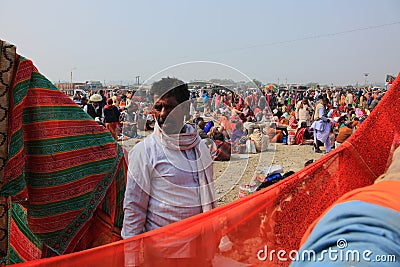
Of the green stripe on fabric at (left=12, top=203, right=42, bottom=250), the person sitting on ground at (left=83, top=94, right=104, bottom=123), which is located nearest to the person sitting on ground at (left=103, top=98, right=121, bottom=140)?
the person sitting on ground at (left=83, top=94, right=104, bottom=123)

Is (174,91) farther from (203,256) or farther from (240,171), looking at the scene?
(203,256)

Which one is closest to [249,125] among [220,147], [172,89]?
[220,147]

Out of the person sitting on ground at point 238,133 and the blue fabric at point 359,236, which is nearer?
the blue fabric at point 359,236

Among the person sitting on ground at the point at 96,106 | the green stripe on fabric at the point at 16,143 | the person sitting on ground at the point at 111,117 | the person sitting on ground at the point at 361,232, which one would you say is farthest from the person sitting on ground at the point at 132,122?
the person sitting on ground at the point at 96,106

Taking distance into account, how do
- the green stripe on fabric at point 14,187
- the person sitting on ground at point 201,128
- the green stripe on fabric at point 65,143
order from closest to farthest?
the green stripe on fabric at point 14,187 < the green stripe on fabric at point 65,143 < the person sitting on ground at point 201,128

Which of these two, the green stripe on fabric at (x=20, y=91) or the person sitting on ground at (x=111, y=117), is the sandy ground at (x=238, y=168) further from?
the person sitting on ground at (x=111, y=117)

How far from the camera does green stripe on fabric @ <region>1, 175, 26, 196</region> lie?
200 cm

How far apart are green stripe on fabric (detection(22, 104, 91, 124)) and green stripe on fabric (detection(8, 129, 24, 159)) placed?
0.14m

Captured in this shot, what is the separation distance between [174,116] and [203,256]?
790 millimetres

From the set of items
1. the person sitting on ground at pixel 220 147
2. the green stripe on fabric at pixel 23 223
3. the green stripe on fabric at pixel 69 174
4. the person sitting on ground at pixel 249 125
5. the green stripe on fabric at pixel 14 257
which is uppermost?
the person sitting on ground at pixel 249 125

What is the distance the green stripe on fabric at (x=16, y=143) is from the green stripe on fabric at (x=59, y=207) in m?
0.40

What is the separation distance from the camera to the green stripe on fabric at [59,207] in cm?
229

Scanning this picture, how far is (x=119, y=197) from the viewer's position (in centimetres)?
269

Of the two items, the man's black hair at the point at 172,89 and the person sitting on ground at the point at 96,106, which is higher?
the man's black hair at the point at 172,89
